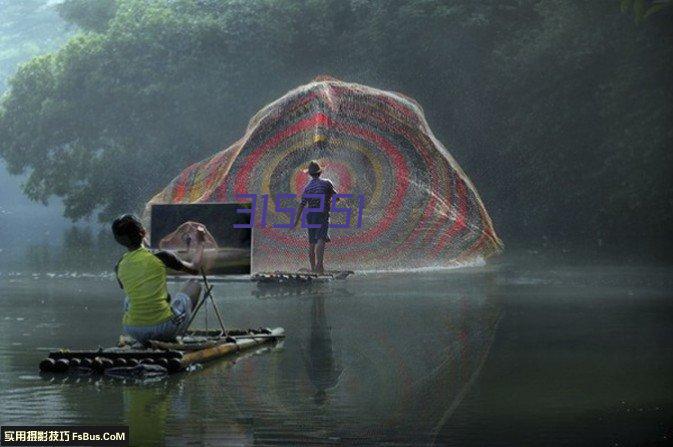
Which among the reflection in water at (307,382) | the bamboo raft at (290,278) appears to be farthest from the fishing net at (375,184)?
the reflection in water at (307,382)

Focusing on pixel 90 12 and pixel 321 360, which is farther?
pixel 90 12

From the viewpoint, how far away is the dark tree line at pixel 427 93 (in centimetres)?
3794

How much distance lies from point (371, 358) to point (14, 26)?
14398 cm

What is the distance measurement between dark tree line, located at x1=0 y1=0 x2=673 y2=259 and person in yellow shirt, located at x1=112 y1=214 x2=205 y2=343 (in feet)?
62.9

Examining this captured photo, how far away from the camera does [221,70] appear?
5269 centimetres

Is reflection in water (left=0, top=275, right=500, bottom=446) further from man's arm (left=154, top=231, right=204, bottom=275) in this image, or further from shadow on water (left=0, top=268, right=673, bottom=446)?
man's arm (left=154, top=231, right=204, bottom=275)

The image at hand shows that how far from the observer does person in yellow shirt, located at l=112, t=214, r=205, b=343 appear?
11.1 m

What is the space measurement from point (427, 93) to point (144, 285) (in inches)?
1471

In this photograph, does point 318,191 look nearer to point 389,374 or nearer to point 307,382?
point 389,374

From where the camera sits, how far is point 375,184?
90.2 feet

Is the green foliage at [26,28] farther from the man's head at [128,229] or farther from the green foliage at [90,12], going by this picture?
the man's head at [128,229]

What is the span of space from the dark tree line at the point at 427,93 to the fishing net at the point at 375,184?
17.9 feet

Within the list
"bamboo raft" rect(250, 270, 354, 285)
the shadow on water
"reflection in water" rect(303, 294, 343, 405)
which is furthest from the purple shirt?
"reflection in water" rect(303, 294, 343, 405)

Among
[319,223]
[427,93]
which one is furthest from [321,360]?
[427,93]
